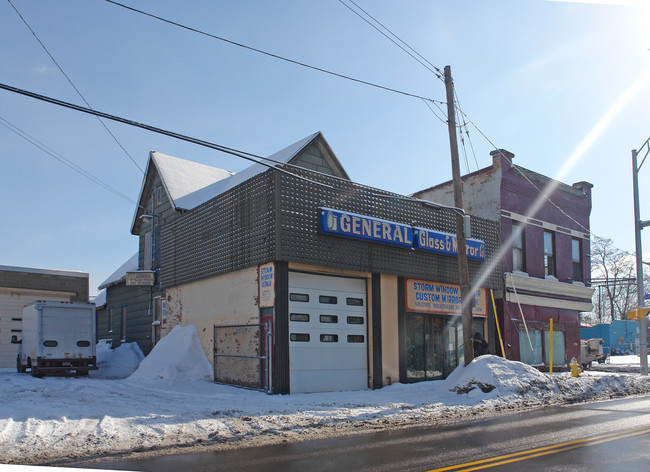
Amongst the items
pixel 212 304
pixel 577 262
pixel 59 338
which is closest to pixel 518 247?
pixel 577 262

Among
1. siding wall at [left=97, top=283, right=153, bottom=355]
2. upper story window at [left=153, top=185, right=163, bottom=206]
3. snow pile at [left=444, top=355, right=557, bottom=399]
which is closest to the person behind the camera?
snow pile at [left=444, top=355, right=557, bottom=399]

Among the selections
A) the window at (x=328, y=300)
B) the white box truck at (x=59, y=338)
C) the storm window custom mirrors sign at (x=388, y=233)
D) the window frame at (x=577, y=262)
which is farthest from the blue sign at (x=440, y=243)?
the white box truck at (x=59, y=338)

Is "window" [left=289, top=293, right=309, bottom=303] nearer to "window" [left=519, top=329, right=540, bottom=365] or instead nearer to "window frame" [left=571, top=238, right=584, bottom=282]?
"window" [left=519, top=329, right=540, bottom=365]

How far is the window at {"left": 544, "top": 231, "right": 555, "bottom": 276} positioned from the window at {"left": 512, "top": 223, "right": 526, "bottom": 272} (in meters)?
2.29

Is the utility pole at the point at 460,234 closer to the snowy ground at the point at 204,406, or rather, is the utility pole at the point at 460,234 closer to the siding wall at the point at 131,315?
the snowy ground at the point at 204,406

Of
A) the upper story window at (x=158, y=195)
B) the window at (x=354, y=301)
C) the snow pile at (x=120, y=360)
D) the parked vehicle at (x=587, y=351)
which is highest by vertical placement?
the upper story window at (x=158, y=195)

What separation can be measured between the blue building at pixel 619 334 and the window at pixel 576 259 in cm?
3076

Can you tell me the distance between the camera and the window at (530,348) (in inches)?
947

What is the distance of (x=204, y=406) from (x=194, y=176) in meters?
17.2

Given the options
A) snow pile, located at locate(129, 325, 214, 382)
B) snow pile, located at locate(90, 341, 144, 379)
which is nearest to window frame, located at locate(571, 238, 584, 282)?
snow pile, located at locate(129, 325, 214, 382)

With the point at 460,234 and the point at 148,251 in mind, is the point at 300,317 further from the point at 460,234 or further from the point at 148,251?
the point at 148,251

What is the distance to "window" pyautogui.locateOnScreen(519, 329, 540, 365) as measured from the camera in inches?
947

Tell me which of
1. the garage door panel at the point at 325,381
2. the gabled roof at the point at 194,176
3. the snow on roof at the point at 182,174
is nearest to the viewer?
the garage door panel at the point at 325,381

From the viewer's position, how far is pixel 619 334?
184 feet
